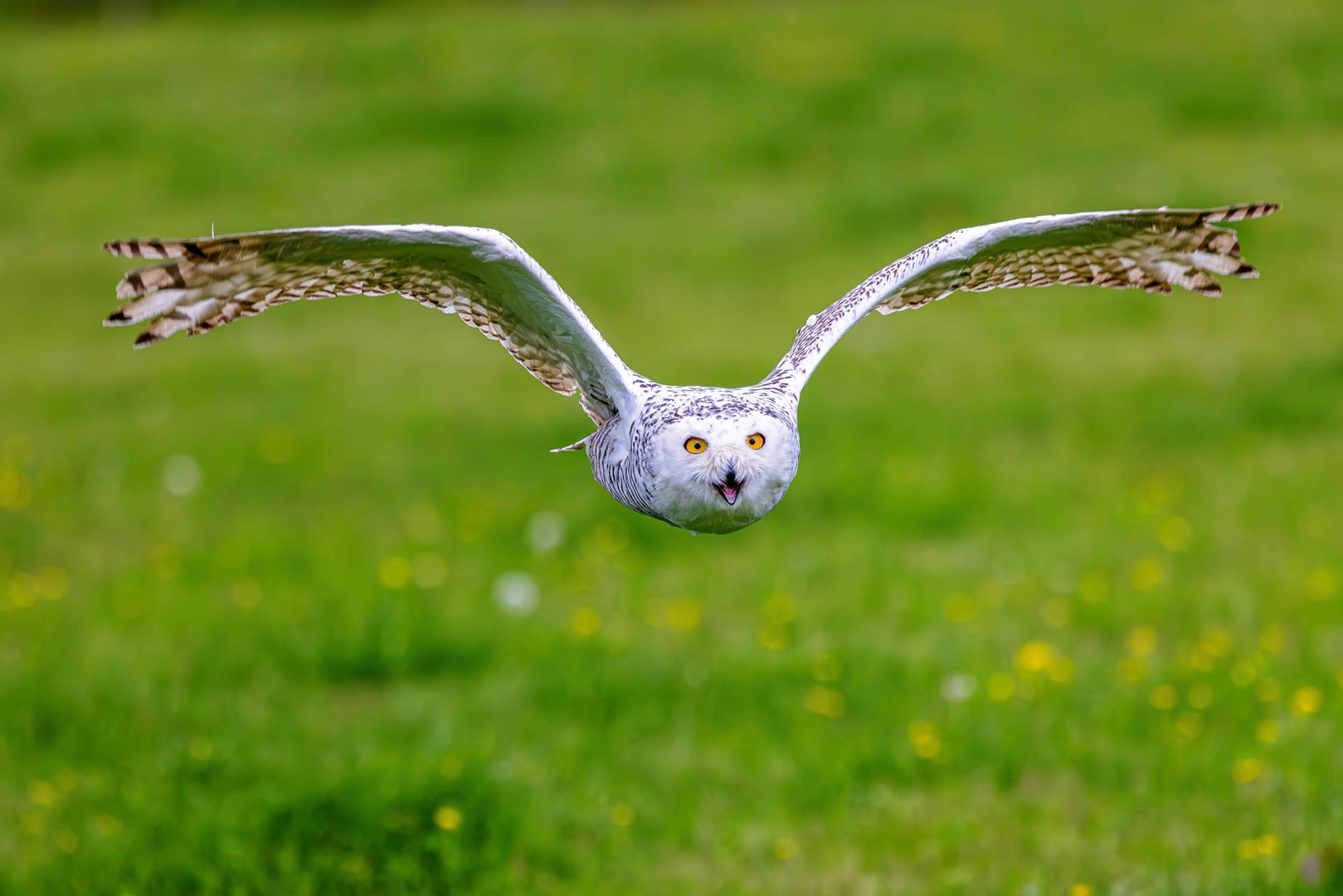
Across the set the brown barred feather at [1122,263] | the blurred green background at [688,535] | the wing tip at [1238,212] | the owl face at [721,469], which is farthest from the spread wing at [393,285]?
the blurred green background at [688,535]

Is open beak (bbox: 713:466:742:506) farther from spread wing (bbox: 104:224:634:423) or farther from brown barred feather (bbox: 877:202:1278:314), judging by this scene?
brown barred feather (bbox: 877:202:1278:314)

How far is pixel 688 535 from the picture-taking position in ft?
30.6

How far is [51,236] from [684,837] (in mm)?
14406

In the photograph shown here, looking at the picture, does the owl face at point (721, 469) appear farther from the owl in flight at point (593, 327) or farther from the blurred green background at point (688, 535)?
the blurred green background at point (688, 535)

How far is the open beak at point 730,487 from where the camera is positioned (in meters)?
2.38

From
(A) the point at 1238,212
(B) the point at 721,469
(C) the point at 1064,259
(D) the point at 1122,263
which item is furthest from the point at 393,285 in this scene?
(A) the point at 1238,212

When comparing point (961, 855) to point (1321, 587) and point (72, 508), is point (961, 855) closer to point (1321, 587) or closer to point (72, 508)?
point (1321, 587)

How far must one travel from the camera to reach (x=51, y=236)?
17531 mm

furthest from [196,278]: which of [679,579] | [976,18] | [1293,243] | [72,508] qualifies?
[976,18]

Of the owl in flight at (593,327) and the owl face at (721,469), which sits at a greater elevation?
the owl in flight at (593,327)

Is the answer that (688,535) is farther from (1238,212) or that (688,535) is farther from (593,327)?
(593,327)

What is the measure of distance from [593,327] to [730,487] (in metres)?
0.44

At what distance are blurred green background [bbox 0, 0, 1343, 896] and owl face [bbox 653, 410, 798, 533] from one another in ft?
11.3

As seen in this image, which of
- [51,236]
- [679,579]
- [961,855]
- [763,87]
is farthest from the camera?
[763,87]
